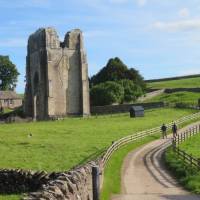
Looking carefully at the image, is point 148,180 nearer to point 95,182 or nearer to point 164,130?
point 95,182

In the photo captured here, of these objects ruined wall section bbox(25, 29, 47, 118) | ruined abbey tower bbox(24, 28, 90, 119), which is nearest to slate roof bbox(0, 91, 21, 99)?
ruined wall section bbox(25, 29, 47, 118)

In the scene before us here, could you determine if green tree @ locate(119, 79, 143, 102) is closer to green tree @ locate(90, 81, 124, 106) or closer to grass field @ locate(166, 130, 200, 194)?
green tree @ locate(90, 81, 124, 106)

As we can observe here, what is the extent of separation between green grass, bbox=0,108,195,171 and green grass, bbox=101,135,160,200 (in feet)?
6.20

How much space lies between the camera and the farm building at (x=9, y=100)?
13652cm

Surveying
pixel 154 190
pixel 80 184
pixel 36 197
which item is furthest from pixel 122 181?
pixel 36 197

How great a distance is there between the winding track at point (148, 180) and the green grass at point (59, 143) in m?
3.66

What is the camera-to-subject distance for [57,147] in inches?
1884

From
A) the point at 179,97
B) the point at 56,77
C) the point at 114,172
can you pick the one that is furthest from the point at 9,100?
the point at 114,172

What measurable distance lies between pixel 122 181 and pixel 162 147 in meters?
16.6

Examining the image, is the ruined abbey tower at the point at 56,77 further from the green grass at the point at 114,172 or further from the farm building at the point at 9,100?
the green grass at the point at 114,172

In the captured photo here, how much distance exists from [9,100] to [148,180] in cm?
11165

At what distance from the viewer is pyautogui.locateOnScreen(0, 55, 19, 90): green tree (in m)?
151

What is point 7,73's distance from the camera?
152 meters

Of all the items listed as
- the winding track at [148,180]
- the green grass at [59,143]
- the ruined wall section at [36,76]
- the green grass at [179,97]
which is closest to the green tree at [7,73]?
the ruined wall section at [36,76]
